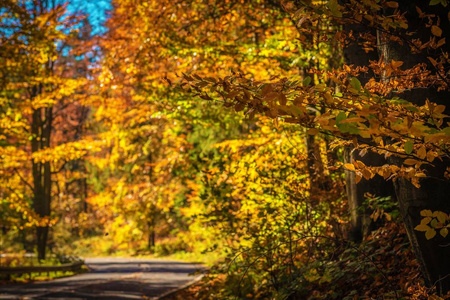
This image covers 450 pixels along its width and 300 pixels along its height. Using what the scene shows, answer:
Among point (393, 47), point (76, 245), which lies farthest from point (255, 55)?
point (76, 245)

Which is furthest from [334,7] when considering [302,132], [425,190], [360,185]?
[302,132]

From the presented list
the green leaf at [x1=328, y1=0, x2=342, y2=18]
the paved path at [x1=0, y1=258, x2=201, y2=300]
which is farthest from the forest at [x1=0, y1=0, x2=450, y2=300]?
the paved path at [x1=0, y1=258, x2=201, y2=300]

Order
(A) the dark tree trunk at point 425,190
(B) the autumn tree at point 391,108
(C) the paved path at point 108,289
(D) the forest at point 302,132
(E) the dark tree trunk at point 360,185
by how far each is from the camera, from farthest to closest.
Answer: (C) the paved path at point 108,289 < (E) the dark tree trunk at point 360,185 < (A) the dark tree trunk at point 425,190 < (D) the forest at point 302,132 < (B) the autumn tree at point 391,108

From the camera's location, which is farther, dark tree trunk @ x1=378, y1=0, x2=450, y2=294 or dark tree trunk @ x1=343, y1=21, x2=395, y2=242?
dark tree trunk @ x1=343, y1=21, x2=395, y2=242

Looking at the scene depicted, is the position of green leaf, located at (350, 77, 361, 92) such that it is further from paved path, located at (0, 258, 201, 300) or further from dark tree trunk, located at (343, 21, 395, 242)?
paved path, located at (0, 258, 201, 300)

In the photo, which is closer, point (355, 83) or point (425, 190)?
point (355, 83)

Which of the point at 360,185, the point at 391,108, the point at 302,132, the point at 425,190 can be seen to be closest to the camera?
the point at 391,108

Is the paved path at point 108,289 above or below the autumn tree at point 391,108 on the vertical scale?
below

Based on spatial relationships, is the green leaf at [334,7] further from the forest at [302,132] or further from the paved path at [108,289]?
the paved path at [108,289]

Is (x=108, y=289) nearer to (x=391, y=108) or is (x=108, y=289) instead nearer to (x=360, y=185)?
(x=360, y=185)

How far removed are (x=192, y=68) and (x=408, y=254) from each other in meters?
6.94

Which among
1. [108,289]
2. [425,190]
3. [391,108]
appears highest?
[391,108]

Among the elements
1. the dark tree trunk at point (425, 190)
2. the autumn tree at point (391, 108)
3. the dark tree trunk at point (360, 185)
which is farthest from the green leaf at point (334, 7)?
the dark tree trunk at point (360, 185)

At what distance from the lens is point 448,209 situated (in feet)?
11.4
